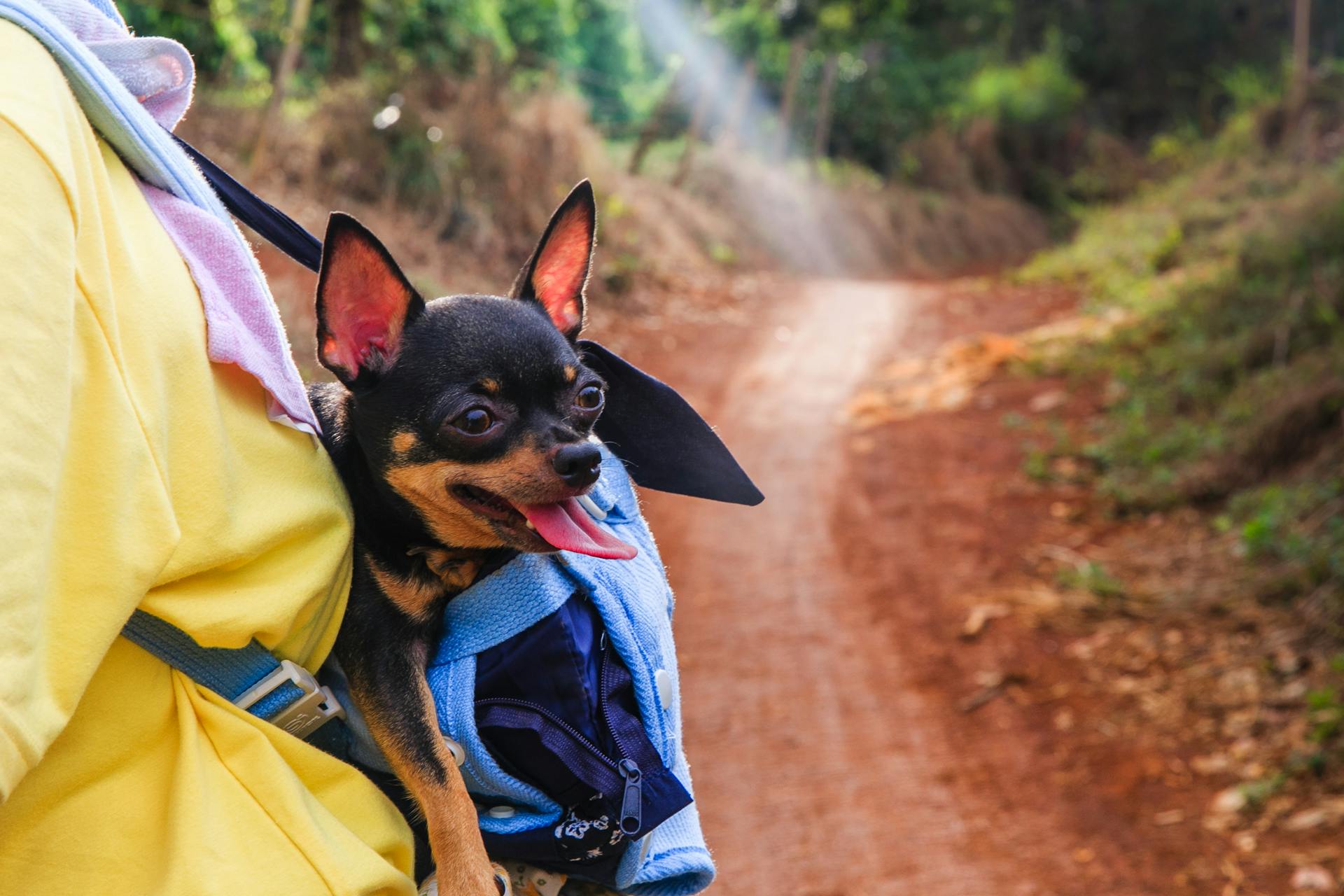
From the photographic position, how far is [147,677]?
1340 millimetres

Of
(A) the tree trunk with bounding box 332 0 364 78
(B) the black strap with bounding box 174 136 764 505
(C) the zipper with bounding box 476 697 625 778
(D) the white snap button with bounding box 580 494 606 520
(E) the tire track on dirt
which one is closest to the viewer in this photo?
(C) the zipper with bounding box 476 697 625 778

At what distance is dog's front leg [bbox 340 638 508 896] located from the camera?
165 cm

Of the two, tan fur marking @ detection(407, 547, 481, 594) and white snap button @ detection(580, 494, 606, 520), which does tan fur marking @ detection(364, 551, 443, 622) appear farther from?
white snap button @ detection(580, 494, 606, 520)

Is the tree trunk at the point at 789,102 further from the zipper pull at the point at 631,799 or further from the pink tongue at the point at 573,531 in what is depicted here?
the zipper pull at the point at 631,799

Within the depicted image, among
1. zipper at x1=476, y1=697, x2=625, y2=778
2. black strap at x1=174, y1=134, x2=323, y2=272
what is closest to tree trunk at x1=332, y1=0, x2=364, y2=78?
black strap at x1=174, y1=134, x2=323, y2=272

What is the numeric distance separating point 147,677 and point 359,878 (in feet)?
1.11

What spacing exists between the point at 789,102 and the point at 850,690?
19.1 meters

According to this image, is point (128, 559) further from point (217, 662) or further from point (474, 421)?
point (474, 421)

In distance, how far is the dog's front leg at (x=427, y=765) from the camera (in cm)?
165

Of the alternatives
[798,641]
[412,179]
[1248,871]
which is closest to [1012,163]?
[412,179]

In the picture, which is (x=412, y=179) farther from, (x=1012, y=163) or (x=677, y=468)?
(x=1012, y=163)

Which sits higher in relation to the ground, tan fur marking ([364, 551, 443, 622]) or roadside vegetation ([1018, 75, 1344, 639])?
tan fur marking ([364, 551, 443, 622])

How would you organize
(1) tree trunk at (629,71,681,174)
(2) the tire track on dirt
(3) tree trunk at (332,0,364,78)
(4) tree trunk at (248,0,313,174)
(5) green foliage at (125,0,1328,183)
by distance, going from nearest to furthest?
(2) the tire track on dirt, (4) tree trunk at (248,0,313,174), (3) tree trunk at (332,0,364,78), (1) tree trunk at (629,71,681,174), (5) green foliage at (125,0,1328,183)

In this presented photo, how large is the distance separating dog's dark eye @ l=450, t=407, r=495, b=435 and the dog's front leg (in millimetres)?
353
